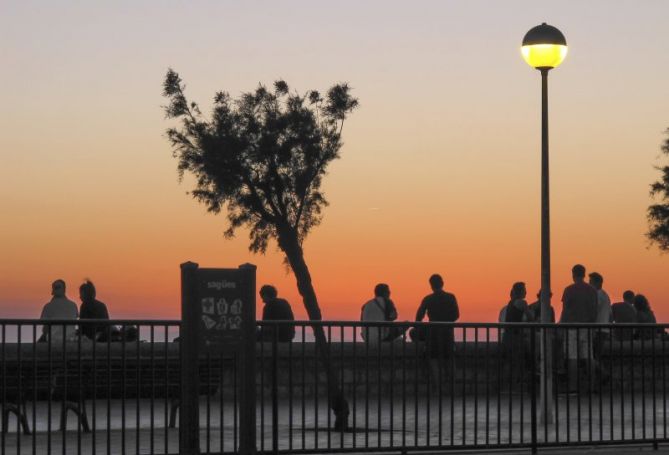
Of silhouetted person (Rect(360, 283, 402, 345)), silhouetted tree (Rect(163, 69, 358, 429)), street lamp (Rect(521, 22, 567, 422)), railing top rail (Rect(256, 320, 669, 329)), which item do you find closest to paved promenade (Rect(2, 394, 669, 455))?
railing top rail (Rect(256, 320, 669, 329))

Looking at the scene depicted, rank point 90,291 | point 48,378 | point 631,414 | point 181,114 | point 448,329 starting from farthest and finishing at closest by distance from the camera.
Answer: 1. point 181,114
2. point 90,291
3. point 631,414
4. point 448,329
5. point 48,378

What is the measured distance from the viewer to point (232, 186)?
5200cm

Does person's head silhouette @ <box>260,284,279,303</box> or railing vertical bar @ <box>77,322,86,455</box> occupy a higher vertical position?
person's head silhouette @ <box>260,284,279,303</box>

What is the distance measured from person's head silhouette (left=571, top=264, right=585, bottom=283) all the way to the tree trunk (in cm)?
381

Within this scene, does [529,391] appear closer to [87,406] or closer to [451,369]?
[451,369]

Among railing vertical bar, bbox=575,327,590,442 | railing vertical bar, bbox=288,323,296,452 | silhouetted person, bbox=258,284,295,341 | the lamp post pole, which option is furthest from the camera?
silhouetted person, bbox=258,284,295,341

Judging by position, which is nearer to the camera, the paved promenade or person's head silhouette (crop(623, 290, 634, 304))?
the paved promenade

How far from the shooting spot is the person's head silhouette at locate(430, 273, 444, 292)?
24.7 m

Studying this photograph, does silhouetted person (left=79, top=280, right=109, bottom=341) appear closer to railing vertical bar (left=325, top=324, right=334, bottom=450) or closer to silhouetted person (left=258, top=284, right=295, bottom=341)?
silhouetted person (left=258, top=284, right=295, bottom=341)

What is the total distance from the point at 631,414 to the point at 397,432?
2.37 m

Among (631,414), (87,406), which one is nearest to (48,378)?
(87,406)

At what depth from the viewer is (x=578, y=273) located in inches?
918

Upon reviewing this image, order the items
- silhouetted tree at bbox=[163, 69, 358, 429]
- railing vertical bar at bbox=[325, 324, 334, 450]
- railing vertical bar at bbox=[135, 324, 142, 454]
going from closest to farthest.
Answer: railing vertical bar at bbox=[135, 324, 142, 454]
railing vertical bar at bbox=[325, 324, 334, 450]
silhouetted tree at bbox=[163, 69, 358, 429]

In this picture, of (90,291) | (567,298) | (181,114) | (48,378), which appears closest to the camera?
(48,378)
